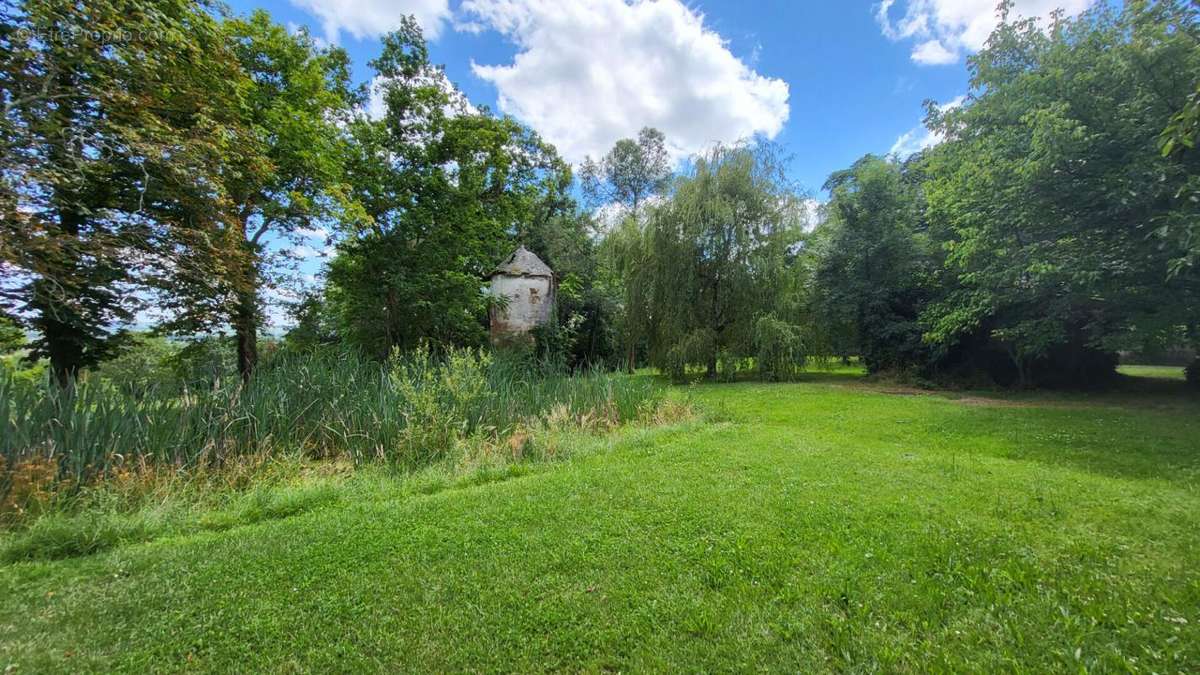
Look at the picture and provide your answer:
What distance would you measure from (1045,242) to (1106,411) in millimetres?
3484

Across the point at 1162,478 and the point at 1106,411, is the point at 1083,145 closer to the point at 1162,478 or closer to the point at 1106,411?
the point at 1106,411

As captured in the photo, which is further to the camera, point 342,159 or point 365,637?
point 342,159

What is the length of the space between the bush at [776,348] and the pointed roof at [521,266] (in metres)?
7.73

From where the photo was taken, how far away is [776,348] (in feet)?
44.4

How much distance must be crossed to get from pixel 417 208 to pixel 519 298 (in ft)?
14.9

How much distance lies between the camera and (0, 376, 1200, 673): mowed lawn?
1.93m

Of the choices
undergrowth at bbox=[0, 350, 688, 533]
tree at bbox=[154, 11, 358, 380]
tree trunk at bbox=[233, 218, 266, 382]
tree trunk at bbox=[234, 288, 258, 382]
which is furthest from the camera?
tree trunk at bbox=[234, 288, 258, 382]

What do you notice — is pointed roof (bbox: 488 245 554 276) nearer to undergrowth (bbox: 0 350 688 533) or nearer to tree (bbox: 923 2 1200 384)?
undergrowth (bbox: 0 350 688 533)

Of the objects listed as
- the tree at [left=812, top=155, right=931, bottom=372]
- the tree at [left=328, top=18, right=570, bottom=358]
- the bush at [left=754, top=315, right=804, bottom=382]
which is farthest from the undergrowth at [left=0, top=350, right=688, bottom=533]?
the tree at [left=812, top=155, right=931, bottom=372]

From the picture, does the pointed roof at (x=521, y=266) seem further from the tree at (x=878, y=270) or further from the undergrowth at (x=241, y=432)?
the tree at (x=878, y=270)

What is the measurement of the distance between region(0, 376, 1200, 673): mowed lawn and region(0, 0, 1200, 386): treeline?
229cm

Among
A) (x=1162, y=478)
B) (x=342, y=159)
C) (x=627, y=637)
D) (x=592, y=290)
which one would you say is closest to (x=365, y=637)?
(x=627, y=637)

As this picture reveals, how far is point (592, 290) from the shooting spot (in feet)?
61.4

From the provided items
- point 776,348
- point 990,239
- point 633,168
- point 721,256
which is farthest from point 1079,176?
point 633,168
